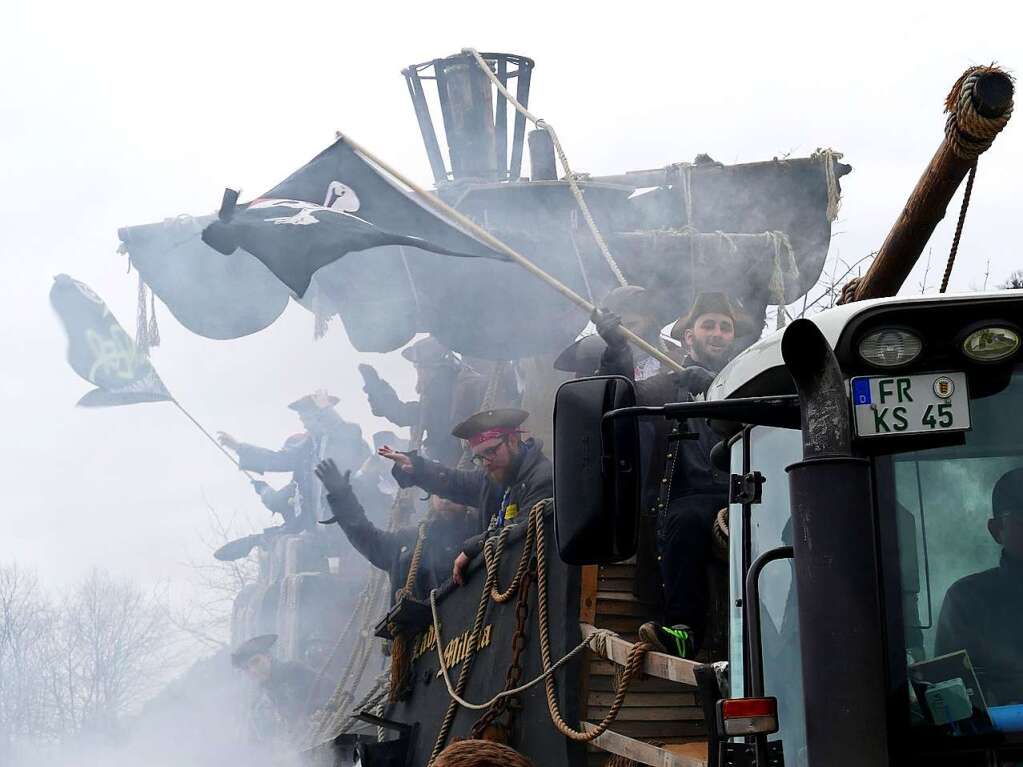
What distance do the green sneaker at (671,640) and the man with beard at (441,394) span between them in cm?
718

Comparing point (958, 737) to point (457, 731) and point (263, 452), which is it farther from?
point (263, 452)

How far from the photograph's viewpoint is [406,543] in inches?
404

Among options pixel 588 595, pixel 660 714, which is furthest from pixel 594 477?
pixel 588 595

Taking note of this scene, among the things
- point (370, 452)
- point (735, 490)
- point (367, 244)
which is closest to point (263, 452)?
point (370, 452)

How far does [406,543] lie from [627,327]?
3.23 m

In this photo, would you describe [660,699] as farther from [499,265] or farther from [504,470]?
[499,265]

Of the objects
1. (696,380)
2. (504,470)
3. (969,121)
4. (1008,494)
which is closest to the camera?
(1008,494)

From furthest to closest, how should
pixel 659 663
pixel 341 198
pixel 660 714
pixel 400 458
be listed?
1. pixel 341 198
2. pixel 400 458
3. pixel 660 714
4. pixel 659 663

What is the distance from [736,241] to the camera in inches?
421

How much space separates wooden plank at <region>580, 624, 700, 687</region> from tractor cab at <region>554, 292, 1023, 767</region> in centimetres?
121

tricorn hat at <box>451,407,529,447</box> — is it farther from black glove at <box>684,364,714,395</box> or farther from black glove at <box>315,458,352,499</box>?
black glove at <box>315,458,352,499</box>

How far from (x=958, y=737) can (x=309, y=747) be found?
357 inches

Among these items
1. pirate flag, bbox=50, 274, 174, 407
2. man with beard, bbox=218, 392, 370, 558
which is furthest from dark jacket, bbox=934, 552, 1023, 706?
man with beard, bbox=218, 392, 370, 558

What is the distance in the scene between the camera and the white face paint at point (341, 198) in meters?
10.0
